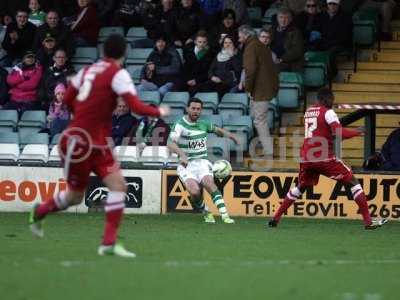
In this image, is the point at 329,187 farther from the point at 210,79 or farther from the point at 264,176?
the point at 210,79

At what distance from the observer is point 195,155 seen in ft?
63.7

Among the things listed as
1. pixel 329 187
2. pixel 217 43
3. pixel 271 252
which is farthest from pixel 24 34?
pixel 271 252

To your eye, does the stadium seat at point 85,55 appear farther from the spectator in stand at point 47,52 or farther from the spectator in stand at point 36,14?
the spectator in stand at point 36,14

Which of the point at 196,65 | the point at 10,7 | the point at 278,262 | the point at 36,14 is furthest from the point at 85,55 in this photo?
the point at 278,262

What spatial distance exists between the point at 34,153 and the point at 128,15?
473 cm

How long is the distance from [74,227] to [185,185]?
2361 millimetres

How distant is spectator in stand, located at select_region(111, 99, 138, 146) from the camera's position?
22125 millimetres

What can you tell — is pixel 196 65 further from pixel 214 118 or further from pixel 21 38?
pixel 21 38

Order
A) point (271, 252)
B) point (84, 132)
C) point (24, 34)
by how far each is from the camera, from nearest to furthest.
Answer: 1. point (84, 132)
2. point (271, 252)
3. point (24, 34)

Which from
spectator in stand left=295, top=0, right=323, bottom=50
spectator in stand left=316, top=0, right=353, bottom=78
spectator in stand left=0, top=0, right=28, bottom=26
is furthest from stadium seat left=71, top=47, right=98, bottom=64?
spectator in stand left=316, top=0, right=353, bottom=78

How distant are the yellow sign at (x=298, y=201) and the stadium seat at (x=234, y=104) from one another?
2062mm

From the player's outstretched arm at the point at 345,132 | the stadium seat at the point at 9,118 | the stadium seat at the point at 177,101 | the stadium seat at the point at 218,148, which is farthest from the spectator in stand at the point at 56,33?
the player's outstretched arm at the point at 345,132

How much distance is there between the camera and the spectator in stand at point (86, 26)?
24750 millimetres

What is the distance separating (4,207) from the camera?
21.4 m
